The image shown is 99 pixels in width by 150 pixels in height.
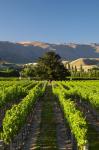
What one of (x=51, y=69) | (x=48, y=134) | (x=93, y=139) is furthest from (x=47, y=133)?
(x=51, y=69)

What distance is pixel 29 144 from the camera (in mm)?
20516

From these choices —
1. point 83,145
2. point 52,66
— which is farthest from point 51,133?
point 52,66

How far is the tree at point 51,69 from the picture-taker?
118250 mm

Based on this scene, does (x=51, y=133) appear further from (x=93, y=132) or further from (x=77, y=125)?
(x=77, y=125)

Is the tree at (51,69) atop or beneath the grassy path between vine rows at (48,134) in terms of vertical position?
atop

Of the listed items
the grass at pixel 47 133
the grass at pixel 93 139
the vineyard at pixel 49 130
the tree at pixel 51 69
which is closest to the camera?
the vineyard at pixel 49 130

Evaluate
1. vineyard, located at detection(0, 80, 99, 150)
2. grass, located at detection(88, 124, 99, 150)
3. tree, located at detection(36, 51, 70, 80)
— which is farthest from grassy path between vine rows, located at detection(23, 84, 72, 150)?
tree, located at detection(36, 51, 70, 80)

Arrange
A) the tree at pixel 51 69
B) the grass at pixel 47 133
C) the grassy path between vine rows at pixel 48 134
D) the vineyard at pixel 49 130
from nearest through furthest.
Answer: the vineyard at pixel 49 130, the grassy path between vine rows at pixel 48 134, the grass at pixel 47 133, the tree at pixel 51 69

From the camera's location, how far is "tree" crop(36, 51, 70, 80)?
388ft

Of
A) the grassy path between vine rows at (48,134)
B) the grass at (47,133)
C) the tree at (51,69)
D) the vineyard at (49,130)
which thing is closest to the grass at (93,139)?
the vineyard at (49,130)

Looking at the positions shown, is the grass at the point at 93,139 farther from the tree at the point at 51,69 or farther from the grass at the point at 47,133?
the tree at the point at 51,69

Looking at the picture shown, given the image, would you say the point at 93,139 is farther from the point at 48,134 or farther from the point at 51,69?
the point at 51,69

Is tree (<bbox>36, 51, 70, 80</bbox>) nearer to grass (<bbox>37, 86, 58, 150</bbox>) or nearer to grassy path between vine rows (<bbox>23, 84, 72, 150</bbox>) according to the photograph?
grass (<bbox>37, 86, 58, 150</bbox>)

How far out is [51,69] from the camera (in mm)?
119188
